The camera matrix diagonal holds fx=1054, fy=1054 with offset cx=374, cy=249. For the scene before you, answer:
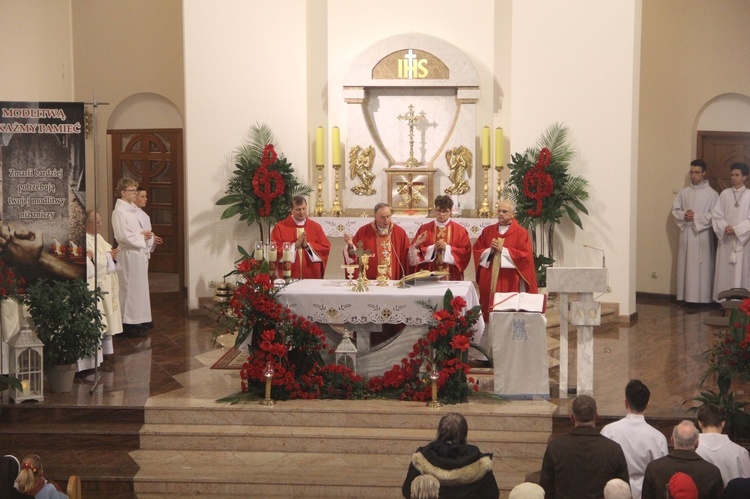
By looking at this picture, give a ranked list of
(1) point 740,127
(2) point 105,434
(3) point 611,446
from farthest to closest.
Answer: (1) point 740,127 → (2) point 105,434 → (3) point 611,446

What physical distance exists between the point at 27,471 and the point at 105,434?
282 cm

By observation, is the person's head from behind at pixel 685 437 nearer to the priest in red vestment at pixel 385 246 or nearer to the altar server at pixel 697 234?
the priest in red vestment at pixel 385 246

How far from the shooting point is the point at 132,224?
1167cm

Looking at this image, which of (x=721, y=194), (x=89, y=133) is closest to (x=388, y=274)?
(x=721, y=194)

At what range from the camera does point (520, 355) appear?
8.73 metres

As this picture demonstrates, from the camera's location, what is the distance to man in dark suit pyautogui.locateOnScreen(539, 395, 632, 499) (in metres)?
5.45

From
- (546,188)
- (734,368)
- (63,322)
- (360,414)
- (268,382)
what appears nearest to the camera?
(734,368)

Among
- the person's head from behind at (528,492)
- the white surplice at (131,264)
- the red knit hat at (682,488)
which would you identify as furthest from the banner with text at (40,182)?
the red knit hat at (682,488)

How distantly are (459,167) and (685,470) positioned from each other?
814cm

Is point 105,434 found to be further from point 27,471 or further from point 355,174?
point 355,174

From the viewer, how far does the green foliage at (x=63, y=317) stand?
352 inches

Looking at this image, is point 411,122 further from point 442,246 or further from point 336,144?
point 442,246

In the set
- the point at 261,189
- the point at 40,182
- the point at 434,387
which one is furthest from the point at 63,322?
the point at 261,189

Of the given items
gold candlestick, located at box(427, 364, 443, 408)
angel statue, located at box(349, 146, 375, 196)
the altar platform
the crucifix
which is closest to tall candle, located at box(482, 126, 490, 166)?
the crucifix
